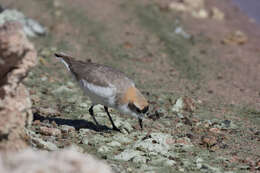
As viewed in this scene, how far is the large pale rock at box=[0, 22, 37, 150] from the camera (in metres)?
4.98

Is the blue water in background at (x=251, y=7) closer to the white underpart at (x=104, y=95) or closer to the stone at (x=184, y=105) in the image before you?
the stone at (x=184, y=105)

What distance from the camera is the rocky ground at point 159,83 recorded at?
22.0 feet

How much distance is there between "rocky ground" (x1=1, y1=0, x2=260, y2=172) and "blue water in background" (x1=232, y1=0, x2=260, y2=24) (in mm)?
475

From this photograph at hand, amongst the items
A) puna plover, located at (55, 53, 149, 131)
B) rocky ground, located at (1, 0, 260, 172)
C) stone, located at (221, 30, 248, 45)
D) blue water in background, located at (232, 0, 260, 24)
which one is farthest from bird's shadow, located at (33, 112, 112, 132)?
blue water in background, located at (232, 0, 260, 24)

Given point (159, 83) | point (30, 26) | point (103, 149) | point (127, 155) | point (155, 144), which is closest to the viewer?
point (127, 155)

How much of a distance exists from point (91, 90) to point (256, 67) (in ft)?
21.6

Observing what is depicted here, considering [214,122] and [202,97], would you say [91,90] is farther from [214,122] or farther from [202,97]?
[202,97]

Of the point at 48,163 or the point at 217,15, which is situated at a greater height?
the point at 217,15

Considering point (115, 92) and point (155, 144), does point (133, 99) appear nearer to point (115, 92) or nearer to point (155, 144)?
point (115, 92)

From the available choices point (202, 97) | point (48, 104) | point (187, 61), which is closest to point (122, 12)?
point (187, 61)

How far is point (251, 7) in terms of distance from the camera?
2006 centimetres

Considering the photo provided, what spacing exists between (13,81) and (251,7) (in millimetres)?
16466

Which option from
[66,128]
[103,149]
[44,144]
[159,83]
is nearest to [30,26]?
[159,83]

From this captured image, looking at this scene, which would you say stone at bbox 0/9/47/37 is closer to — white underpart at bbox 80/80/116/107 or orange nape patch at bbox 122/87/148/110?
white underpart at bbox 80/80/116/107
